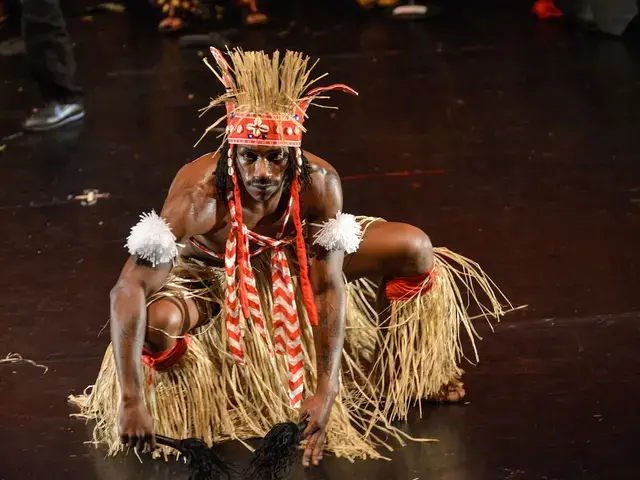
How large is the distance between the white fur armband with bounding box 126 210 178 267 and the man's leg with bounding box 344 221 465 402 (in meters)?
0.47

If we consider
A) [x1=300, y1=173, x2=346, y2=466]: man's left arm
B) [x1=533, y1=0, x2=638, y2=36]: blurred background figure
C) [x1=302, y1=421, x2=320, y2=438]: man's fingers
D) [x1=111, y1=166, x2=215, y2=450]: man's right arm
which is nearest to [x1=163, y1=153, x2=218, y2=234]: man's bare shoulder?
[x1=111, y1=166, x2=215, y2=450]: man's right arm

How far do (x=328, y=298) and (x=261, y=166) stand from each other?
350 mm

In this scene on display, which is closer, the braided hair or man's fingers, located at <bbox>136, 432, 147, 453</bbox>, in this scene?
man's fingers, located at <bbox>136, 432, 147, 453</bbox>

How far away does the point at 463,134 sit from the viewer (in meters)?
4.25

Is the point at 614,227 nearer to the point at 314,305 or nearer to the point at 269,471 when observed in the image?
the point at 314,305

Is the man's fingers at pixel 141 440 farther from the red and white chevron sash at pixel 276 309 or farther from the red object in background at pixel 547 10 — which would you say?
the red object in background at pixel 547 10

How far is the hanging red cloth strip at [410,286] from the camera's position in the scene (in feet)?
8.69

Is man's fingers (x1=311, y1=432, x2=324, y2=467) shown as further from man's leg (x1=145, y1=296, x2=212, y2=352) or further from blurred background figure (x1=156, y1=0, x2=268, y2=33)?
blurred background figure (x1=156, y1=0, x2=268, y2=33)

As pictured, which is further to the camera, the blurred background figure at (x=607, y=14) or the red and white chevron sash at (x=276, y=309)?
the blurred background figure at (x=607, y=14)

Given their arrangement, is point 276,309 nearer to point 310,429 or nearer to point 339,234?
point 339,234

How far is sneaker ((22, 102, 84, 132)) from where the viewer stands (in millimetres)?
4465

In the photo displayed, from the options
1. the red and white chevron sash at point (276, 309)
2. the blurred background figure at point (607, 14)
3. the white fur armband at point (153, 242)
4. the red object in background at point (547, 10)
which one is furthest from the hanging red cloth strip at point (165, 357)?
the red object in background at point (547, 10)

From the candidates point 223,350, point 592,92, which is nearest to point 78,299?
point 223,350

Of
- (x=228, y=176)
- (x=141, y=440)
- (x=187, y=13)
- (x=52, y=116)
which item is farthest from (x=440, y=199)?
(x=187, y=13)
